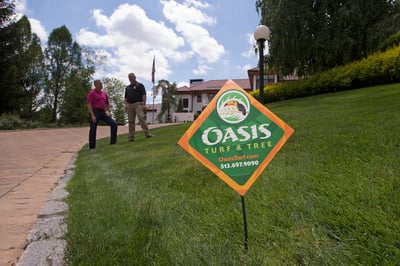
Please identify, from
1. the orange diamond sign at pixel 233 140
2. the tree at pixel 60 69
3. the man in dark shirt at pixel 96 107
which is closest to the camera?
the orange diamond sign at pixel 233 140

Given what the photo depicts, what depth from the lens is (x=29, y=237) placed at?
1.77 metres

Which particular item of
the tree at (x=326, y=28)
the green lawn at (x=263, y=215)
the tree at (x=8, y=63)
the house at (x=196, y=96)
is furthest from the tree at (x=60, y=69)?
the green lawn at (x=263, y=215)

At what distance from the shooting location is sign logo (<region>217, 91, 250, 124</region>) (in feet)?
4.94

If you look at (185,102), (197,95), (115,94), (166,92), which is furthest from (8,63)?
(115,94)

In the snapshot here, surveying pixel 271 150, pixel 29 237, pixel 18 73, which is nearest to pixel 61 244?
pixel 29 237

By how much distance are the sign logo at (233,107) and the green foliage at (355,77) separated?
11070mm

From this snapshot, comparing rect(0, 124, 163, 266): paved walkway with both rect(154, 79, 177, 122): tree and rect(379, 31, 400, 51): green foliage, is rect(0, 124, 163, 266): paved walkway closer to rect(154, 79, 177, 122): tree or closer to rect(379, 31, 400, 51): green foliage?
rect(379, 31, 400, 51): green foliage

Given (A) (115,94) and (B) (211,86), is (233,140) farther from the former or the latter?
(A) (115,94)

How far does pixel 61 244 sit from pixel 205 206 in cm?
90

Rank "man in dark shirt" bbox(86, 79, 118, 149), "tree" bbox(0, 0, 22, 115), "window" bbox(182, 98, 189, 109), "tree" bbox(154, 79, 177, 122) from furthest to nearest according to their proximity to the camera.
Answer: "window" bbox(182, 98, 189, 109) → "tree" bbox(154, 79, 177, 122) → "tree" bbox(0, 0, 22, 115) → "man in dark shirt" bbox(86, 79, 118, 149)

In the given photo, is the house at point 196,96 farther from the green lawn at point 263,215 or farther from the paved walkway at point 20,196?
the green lawn at point 263,215

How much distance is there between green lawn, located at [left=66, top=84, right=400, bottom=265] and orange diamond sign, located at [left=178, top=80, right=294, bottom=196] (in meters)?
0.33

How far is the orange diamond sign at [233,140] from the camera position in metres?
1.48

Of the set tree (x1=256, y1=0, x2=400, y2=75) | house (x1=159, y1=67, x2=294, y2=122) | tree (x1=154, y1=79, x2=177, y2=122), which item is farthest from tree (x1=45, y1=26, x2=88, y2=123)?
tree (x1=256, y1=0, x2=400, y2=75)
